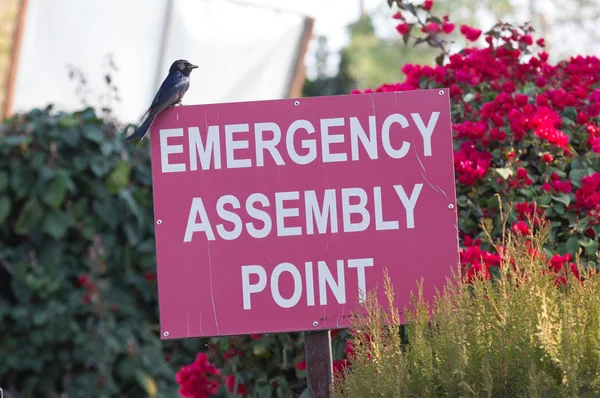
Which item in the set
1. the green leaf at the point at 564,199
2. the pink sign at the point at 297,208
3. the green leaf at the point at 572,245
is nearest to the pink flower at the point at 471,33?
the green leaf at the point at 564,199

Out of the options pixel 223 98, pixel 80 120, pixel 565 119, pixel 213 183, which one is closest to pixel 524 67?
pixel 565 119

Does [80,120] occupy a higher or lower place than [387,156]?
higher

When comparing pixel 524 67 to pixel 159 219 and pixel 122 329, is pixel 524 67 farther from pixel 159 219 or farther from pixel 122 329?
pixel 122 329

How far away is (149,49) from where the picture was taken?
7.50 metres

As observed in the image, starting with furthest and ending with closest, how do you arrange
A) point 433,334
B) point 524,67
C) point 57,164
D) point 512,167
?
point 57,164 < point 524,67 < point 512,167 < point 433,334

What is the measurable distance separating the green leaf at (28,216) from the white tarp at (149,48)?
4.47 ft

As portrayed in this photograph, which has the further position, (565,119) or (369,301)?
(565,119)

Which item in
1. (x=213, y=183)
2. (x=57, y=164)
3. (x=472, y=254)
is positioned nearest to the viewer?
(x=213, y=183)

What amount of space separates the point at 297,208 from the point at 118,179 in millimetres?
3015

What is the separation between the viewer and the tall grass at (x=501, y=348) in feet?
7.03

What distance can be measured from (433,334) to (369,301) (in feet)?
0.65

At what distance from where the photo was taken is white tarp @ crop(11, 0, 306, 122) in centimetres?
715

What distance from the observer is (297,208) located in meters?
Answer: 2.77

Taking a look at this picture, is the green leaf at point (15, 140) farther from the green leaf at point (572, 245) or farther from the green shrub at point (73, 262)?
the green leaf at point (572, 245)
